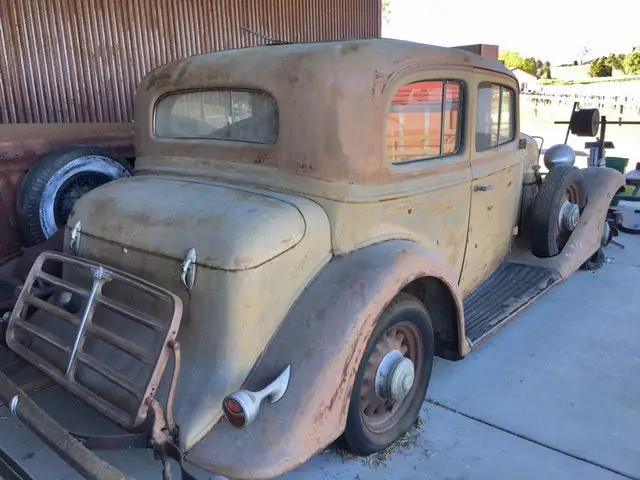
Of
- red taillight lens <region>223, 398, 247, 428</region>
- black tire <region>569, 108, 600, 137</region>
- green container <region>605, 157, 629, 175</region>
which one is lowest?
red taillight lens <region>223, 398, 247, 428</region>

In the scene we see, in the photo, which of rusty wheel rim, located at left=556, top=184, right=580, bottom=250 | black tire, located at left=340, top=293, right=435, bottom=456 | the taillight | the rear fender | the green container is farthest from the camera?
the green container

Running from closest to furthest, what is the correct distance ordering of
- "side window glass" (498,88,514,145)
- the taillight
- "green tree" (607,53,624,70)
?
1. the taillight
2. "side window glass" (498,88,514,145)
3. "green tree" (607,53,624,70)

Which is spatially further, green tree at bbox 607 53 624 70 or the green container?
green tree at bbox 607 53 624 70

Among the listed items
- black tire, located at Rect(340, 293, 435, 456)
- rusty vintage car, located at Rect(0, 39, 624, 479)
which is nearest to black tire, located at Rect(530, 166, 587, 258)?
rusty vintage car, located at Rect(0, 39, 624, 479)

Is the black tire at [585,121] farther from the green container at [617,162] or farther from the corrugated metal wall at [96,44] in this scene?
the corrugated metal wall at [96,44]

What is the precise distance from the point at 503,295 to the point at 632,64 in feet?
141

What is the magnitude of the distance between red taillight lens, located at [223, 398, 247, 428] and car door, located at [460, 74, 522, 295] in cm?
194

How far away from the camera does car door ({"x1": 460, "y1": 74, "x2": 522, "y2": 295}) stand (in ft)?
10.8

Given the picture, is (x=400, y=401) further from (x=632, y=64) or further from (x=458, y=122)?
(x=632, y=64)

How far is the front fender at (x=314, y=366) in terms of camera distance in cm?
193

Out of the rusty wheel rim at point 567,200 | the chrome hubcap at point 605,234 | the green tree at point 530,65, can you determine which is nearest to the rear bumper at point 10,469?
the rusty wheel rim at point 567,200

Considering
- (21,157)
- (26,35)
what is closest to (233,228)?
(21,157)

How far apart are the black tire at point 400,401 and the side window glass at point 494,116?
50.2 inches

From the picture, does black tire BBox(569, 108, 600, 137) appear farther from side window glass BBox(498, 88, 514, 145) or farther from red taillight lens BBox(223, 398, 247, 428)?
red taillight lens BBox(223, 398, 247, 428)
